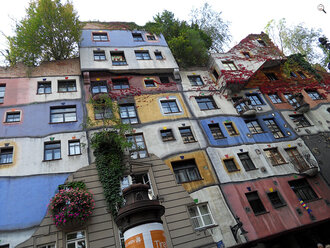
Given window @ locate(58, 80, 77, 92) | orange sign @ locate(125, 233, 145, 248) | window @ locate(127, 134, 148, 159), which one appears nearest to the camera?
orange sign @ locate(125, 233, 145, 248)

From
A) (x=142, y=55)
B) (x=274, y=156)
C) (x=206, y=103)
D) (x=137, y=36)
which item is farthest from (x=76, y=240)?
(x=137, y=36)

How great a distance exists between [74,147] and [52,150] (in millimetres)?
1366

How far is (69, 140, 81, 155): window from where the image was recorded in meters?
14.6

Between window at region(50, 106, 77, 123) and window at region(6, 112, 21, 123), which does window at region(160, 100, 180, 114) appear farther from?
window at region(6, 112, 21, 123)

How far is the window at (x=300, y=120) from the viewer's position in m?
20.8

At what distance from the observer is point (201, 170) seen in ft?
50.0

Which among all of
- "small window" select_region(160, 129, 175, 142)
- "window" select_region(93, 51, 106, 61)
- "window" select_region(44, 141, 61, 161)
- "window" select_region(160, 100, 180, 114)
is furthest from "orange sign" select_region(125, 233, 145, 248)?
"window" select_region(93, 51, 106, 61)

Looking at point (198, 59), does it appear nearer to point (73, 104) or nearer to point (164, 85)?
point (164, 85)

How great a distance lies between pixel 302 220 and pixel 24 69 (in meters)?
23.7

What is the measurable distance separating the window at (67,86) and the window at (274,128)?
17155mm

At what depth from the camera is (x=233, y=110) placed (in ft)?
65.3

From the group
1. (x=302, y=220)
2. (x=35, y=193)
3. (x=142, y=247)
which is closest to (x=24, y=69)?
(x=35, y=193)

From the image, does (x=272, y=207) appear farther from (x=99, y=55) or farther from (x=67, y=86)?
(x=99, y=55)

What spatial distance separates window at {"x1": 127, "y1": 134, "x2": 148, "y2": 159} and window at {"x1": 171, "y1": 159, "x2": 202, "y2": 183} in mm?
2217
